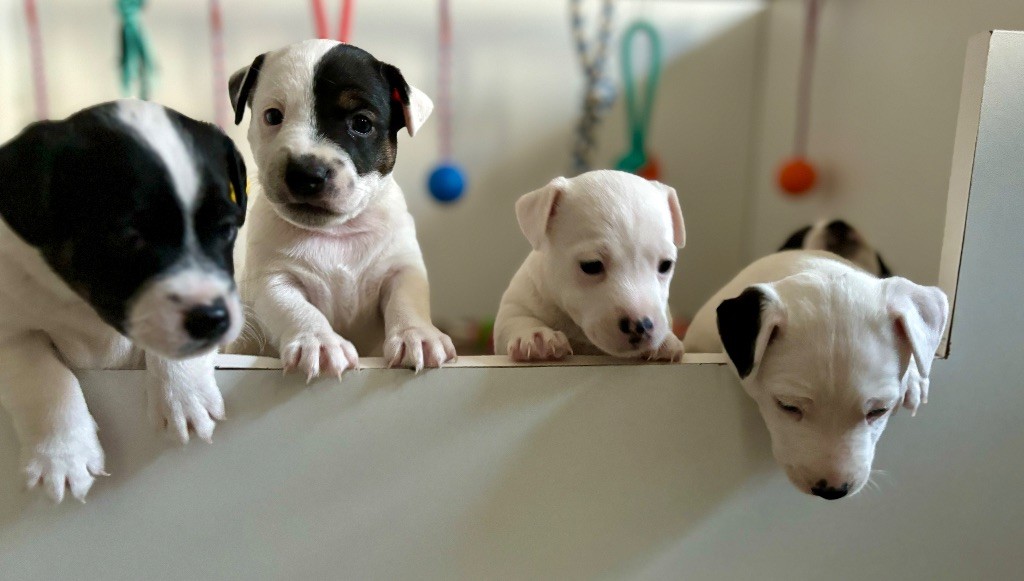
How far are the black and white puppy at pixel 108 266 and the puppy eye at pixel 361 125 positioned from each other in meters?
0.29

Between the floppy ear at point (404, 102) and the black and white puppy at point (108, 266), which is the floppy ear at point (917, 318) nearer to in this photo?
the floppy ear at point (404, 102)

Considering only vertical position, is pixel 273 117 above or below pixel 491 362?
above

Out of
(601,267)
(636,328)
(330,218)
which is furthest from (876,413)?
(330,218)

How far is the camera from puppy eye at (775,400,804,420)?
3.87ft

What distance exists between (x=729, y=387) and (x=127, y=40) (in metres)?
2.13

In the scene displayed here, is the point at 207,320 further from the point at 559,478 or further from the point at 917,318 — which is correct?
the point at 917,318

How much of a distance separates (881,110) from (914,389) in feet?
3.77

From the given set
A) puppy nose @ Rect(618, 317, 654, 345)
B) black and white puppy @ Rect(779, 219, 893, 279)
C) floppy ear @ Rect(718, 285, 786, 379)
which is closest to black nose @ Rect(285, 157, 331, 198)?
puppy nose @ Rect(618, 317, 654, 345)

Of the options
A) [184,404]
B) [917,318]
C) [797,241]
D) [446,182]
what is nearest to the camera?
[184,404]

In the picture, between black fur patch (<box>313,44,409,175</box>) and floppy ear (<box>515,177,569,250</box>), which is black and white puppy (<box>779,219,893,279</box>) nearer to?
floppy ear (<box>515,177,569,250</box>)

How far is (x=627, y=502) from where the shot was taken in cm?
125

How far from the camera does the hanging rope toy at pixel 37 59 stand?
2.58 meters

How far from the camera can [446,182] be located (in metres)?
2.66

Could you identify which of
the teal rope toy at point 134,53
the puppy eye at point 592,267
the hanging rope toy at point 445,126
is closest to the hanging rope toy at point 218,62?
the teal rope toy at point 134,53
